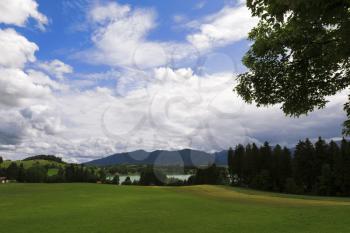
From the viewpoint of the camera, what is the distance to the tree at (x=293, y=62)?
1299 cm

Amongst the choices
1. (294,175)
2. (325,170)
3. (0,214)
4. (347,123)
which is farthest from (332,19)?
(294,175)

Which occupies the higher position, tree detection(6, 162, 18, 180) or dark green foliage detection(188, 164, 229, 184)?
tree detection(6, 162, 18, 180)

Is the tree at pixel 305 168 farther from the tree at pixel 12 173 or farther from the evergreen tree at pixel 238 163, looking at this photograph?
the tree at pixel 12 173

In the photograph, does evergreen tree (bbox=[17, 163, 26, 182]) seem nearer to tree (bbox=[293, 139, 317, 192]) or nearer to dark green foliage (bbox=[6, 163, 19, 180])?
dark green foliage (bbox=[6, 163, 19, 180])

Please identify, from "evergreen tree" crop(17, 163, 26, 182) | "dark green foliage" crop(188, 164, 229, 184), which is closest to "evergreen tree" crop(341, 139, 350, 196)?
"dark green foliage" crop(188, 164, 229, 184)

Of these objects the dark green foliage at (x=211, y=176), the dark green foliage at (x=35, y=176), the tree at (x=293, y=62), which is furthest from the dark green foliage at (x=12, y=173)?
the tree at (x=293, y=62)

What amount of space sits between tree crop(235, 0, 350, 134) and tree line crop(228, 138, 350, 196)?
322 ft

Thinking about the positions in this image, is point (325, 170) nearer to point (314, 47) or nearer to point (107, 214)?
point (107, 214)

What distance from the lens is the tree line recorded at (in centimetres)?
10519

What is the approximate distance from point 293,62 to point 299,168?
108m

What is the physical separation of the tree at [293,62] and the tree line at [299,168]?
98.1 metres

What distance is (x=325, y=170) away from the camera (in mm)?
105875

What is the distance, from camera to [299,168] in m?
116

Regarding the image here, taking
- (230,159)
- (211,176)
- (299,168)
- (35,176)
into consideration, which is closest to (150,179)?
(211,176)
